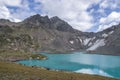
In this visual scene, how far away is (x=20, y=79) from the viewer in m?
41.2

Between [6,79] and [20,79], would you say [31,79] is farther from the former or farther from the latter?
[6,79]

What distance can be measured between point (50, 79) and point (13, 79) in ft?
32.5

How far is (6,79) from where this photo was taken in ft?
129

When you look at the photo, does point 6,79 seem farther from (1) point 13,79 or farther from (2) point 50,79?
(2) point 50,79

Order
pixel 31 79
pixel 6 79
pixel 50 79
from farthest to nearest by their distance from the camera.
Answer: pixel 50 79
pixel 31 79
pixel 6 79

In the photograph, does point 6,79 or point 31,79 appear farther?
point 31,79

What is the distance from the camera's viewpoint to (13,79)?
1583 inches

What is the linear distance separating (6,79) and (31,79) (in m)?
5.51

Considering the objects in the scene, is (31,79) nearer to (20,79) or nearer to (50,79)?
(20,79)

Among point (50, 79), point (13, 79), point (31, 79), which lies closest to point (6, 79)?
point (13, 79)

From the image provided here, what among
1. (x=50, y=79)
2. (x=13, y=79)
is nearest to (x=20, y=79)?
(x=13, y=79)

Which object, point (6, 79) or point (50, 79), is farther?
point (50, 79)

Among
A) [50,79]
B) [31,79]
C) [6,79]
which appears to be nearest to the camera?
[6,79]

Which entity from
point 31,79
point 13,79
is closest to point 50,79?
point 31,79
